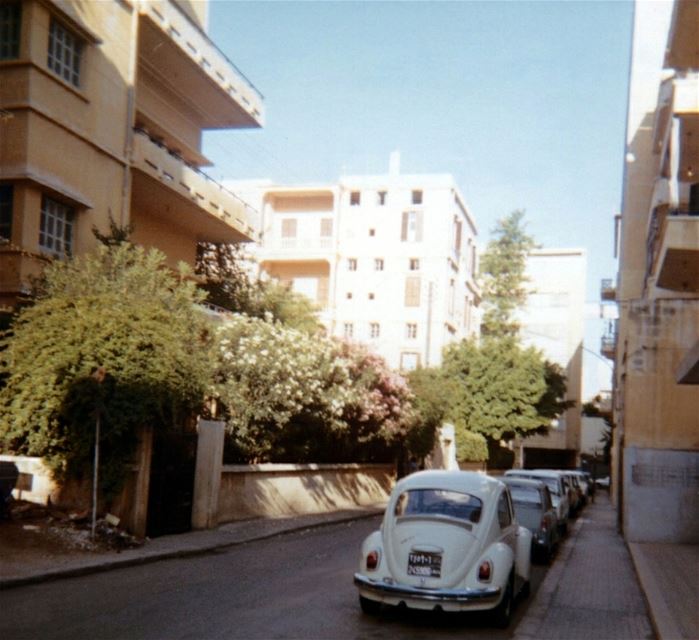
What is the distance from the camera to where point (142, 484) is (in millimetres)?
15938

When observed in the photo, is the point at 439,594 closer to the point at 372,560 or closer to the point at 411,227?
the point at 372,560

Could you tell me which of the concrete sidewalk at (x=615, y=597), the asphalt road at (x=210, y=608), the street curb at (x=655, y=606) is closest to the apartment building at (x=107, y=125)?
the asphalt road at (x=210, y=608)

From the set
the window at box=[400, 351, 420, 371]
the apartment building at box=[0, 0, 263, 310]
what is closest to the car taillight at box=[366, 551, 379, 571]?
the apartment building at box=[0, 0, 263, 310]

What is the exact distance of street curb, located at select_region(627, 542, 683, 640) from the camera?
1001cm

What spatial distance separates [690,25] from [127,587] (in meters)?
16.4

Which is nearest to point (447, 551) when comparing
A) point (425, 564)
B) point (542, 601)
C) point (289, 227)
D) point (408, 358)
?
point (425, 564)

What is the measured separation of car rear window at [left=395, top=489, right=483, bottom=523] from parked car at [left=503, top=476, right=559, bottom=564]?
21.1 feet

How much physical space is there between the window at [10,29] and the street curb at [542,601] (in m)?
15.9

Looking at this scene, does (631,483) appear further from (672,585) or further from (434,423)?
(434,423)

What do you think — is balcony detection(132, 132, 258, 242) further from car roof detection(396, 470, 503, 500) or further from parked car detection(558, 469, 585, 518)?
car roof detection(396, 470, 503, 500)

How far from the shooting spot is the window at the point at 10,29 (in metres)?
19.9

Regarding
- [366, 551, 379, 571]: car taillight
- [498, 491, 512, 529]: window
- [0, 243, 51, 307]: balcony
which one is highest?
[0, 243, 51, 307]: balcony

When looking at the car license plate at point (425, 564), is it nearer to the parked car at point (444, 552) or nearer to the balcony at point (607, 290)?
the parked car at point (444, 552)

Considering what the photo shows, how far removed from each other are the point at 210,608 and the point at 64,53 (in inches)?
610
